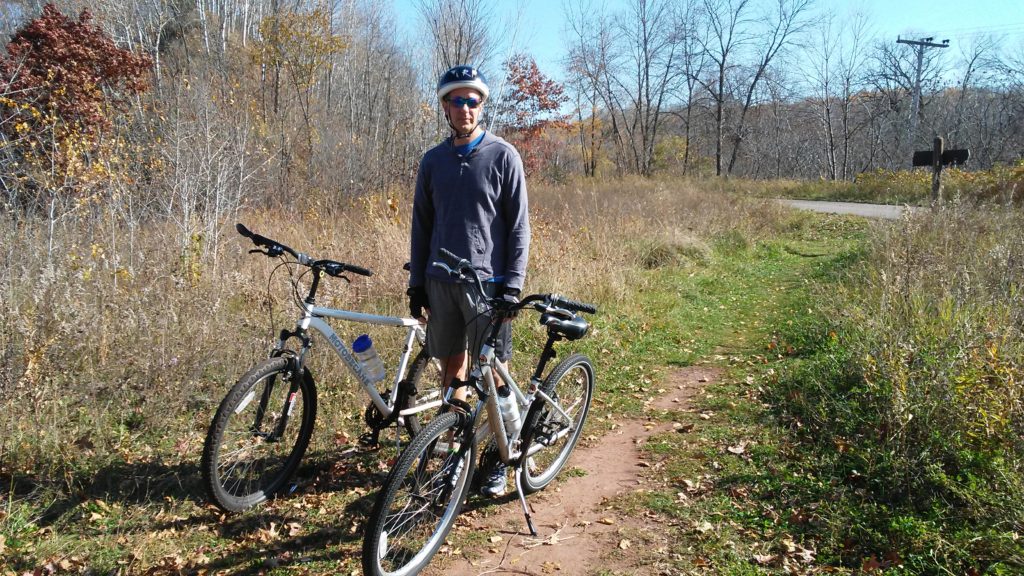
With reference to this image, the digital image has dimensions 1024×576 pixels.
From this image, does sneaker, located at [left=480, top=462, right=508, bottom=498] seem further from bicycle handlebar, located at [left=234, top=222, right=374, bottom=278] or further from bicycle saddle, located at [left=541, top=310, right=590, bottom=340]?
bicycle handlebar, located at [left=234, top=222, right=374, bottom=278]

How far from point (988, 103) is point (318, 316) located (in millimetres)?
57739

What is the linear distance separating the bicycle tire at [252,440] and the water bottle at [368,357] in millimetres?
313

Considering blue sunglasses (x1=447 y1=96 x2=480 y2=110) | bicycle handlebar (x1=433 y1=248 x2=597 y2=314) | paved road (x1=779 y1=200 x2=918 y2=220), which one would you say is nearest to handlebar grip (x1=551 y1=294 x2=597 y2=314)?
bicycle handlebar (x1=433 y1=248 x2=597 y2=314)

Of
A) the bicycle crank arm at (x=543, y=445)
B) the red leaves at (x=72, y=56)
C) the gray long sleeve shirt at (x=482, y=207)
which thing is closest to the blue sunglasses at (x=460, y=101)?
the gray long sleeve shirt at (x=482, y=207)

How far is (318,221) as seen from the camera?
1020cm

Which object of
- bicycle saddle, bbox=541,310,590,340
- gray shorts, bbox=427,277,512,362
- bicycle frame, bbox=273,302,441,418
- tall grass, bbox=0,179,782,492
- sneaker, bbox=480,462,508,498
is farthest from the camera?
tall grass, bbox=0,179,782,492

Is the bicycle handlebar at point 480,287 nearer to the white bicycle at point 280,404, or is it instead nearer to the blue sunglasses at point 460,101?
the white bicycle at point 280,404

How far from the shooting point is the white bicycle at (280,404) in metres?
3.03

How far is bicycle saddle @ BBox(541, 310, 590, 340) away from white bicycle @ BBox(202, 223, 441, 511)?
1001 millimetres

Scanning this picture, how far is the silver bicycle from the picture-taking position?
8.29ft

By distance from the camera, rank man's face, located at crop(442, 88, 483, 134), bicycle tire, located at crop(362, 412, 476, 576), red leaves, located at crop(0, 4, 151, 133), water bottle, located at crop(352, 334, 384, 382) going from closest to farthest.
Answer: bicycle tire, located at crop(362, 412, 476, 576)
man's face, located at crop(442, 88, 483, 134)
water bottle, located at crop(352, 334, 384, 382)
red leaves, located at crop(0, 4, 151, 133)

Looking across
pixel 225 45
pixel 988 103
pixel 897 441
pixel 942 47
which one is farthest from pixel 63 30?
pixel 988 103

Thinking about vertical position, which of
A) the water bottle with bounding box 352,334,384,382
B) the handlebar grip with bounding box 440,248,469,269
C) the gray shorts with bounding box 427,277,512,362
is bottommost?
the water bottle with bounding box 352,334,384,382

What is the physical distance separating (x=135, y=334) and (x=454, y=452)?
11.1 ft
